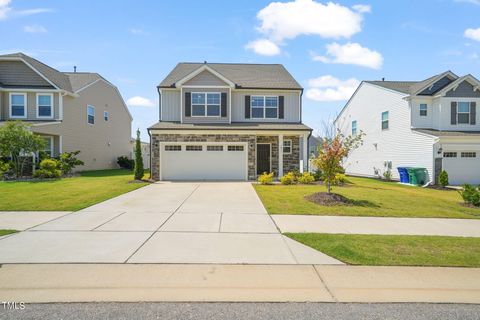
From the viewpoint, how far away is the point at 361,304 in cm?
351

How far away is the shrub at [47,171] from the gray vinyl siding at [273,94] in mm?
11502

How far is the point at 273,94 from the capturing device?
764 inches

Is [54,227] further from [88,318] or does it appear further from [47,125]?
[47,125]

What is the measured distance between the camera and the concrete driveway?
484 cm

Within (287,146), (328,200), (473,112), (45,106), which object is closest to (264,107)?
(287,146)

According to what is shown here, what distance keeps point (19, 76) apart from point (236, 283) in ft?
79.1

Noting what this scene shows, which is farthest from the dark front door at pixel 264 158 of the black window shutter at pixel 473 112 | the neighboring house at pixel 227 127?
A: the black window shutter at pixel 473 112

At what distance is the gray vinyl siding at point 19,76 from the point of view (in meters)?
20.2

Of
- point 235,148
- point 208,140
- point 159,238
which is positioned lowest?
point 159,238

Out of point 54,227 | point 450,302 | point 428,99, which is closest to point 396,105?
point 428,99

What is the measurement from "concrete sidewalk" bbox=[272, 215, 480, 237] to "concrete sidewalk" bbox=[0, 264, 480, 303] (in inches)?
87.8

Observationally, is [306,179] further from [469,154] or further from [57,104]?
[57,104]

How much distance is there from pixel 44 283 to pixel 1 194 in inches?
397

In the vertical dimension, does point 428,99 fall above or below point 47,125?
above
